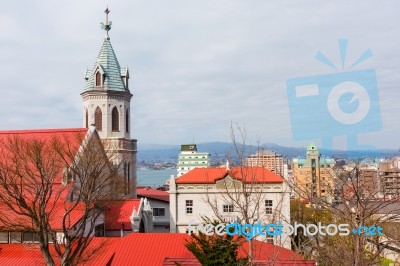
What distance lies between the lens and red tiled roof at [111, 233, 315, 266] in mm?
17812

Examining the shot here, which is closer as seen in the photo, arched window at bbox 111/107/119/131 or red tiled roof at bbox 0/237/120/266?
red tiled roof at bbox 0/237/120/266

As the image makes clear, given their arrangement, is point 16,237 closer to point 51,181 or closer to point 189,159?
point 51,181

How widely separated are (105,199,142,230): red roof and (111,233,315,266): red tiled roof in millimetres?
4670

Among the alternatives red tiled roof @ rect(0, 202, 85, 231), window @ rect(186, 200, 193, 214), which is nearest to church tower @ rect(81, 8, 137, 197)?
window @ rect(186, 200, 193, 214)

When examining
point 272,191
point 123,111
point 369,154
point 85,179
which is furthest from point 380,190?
point 123,111

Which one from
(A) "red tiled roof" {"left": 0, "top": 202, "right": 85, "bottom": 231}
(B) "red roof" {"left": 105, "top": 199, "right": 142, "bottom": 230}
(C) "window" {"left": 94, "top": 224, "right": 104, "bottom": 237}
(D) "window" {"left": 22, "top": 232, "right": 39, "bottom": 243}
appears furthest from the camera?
(B) "red roof" {"left": 105, "top": 199, "right": 142, "bottom": 230}

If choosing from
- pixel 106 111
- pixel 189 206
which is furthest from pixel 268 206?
pixel 106 111

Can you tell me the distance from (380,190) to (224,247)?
222 inches

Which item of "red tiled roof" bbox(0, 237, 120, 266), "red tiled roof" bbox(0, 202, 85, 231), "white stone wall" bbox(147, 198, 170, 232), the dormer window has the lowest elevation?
"white stone wall" bbox(147, 198, 170, 232)

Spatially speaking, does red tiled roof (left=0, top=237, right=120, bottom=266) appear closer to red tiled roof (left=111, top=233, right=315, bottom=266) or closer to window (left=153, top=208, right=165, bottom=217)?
red tiled roof (left=111, top=233, right=315, bottom=266)

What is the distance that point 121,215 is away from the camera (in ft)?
83.9

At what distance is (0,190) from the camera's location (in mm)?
17734

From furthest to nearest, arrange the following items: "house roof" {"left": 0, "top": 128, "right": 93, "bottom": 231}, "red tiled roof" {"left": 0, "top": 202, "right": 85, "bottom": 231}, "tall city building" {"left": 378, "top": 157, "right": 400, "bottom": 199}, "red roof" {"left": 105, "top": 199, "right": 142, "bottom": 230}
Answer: "red roof" {"left": 105, "top": 199, "right": 142, "bottom": 230} → "red tiled roof" {"left": 0, "top": 202, "right": 85, "bottom": 231} → "house roof" {"left": 0, "top": 128, "right": 93, "bottom": 231} → "tall city building" {"left": 378, "top": 157, "right": 400, "bottom": 199}

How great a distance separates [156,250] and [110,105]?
59.9 ft
